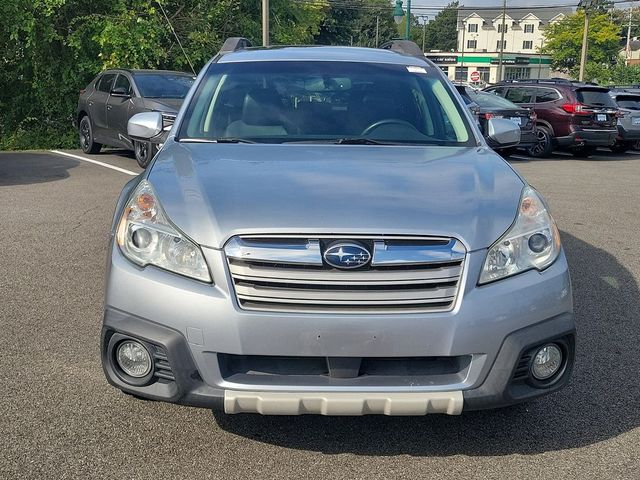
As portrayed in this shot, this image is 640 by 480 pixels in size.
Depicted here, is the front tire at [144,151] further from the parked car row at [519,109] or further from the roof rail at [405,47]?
the roof rail at [405,47]

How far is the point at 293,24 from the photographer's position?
22.6 m

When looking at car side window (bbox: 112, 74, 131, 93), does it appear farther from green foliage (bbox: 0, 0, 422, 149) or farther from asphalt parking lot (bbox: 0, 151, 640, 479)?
asphalt parking lot (bbox: 0, 151, 640, 479)

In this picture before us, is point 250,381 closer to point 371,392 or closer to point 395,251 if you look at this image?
point 371,392

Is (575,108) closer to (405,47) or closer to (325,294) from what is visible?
(405,47)

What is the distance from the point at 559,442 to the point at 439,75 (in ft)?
7.75

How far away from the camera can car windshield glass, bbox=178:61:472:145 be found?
4.27 metres

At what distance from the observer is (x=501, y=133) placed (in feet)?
15.6

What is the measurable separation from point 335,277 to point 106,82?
12.4m

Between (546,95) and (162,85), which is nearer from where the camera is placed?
(162,85)

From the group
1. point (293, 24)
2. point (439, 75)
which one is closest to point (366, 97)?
point (439, 75)

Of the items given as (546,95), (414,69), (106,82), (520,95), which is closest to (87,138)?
(106,82)

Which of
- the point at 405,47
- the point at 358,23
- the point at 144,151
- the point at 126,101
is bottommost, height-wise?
the point at 144,151

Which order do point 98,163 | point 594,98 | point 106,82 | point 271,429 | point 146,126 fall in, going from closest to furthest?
A: point 271,429 < point 146,126 < point 98,163 < point 106,82 < point 594,98

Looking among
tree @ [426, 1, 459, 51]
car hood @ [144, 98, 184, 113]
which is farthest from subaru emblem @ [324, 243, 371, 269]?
tree @ [426, 1, 459, 51]
